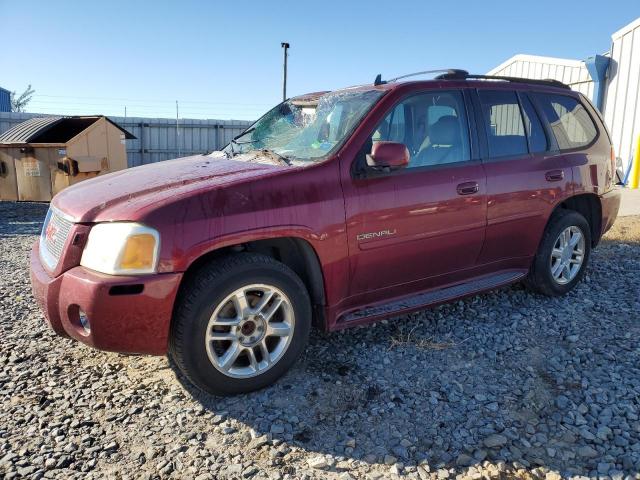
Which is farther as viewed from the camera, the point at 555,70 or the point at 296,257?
the point at 555,70

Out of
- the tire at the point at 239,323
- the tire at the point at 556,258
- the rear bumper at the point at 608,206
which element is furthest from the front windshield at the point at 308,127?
the rear bumper at the point at 608,206

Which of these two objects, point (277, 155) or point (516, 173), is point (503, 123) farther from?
point (277, 155)

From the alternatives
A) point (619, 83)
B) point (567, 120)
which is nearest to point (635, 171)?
point (619, 83)

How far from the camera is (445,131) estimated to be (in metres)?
3.76

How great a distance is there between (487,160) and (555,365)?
5.02ft

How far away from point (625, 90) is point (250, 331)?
479 inches

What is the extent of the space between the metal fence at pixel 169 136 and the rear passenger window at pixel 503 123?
13086mm

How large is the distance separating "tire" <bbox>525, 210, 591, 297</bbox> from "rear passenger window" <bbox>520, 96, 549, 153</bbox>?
0.63 meters

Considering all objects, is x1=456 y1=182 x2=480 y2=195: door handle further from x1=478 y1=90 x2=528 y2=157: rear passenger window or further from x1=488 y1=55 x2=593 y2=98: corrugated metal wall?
x1=488 y1=55 x2=593 y2=98: corrugated metal wall

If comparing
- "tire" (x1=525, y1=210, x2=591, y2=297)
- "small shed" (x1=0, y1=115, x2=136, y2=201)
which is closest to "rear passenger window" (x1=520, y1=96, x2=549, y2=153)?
"tire" (x1=525, y1=210, x2=591, y2=297)

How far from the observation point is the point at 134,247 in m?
2.59

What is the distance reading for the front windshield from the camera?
11.1 ft

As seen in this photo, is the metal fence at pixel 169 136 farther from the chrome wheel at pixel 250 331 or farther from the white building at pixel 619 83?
the chrome wheel at pixel 250 331

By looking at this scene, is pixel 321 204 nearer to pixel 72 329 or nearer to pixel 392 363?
pixel 392 363
